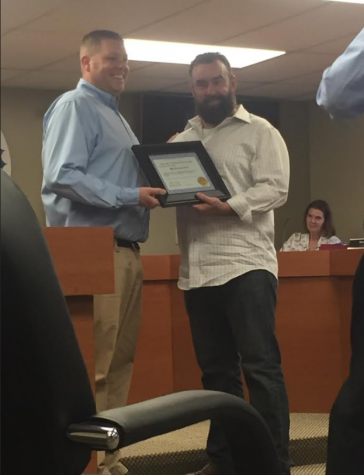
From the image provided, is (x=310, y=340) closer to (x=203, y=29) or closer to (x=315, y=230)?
(x=315, y=230)

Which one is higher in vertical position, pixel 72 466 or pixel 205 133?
pixel 205 133

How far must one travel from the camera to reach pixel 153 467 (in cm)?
214

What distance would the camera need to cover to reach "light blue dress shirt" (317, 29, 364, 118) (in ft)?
4.12

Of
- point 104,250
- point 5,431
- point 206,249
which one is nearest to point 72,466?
point 5,431

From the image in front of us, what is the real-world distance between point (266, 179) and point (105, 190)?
0.41 m

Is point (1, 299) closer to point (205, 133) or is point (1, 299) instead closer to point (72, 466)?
point (72, 466)

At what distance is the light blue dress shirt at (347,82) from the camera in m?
1.26

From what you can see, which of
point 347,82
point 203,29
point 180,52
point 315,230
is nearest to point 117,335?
point 347,82

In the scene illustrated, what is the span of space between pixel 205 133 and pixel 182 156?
0.40ft

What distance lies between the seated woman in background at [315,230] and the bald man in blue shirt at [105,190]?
1.03m

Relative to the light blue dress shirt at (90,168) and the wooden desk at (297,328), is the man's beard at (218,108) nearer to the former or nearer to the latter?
the light blue dress shirt at (90,168)

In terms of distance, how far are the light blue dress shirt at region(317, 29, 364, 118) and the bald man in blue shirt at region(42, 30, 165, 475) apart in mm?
Result: 643

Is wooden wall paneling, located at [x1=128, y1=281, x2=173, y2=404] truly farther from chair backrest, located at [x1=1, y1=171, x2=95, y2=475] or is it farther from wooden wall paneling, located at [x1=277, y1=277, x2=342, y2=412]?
chair backrest, located at [x1=1, y1=171, x2=95, y2=475]

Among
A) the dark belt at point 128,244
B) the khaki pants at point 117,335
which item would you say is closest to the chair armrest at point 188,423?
the khaki pants at point 117,335
